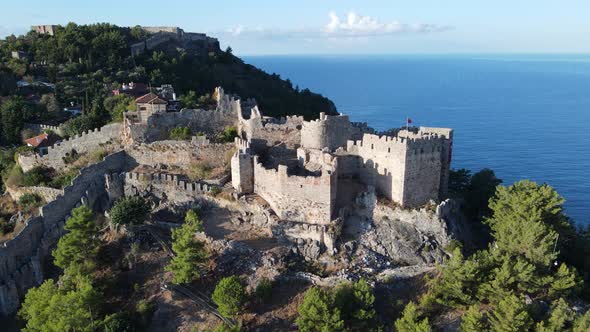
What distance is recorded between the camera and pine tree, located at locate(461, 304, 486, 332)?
21.9 metres

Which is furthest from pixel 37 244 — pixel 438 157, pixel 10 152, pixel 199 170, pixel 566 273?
pixel 566 273

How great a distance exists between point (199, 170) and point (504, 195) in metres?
20.3

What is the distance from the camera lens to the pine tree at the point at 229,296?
24172 millimetres

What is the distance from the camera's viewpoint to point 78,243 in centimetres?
2798

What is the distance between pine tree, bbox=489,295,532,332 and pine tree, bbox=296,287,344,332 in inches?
271

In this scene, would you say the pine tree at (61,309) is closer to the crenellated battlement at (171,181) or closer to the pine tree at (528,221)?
the crenellated battlement at (171,181)

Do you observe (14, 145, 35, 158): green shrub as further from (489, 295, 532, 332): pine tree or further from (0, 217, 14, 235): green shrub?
(489, 295, 532, 332): pine tree

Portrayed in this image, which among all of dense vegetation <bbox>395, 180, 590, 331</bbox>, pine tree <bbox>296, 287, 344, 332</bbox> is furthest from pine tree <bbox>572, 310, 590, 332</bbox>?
pine tree <bbox>296, 287, 344, 332</bbox>

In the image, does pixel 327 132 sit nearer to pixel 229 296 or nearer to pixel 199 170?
pixel 199 170

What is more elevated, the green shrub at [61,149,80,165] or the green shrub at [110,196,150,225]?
the green shrub at [61,149,80,165]

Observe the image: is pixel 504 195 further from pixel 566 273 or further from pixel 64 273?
pixel 64 273

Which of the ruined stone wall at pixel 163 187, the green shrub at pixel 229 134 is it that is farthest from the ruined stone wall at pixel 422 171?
the green shrub at pixel 229 134

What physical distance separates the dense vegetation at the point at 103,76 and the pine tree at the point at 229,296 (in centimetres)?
2202

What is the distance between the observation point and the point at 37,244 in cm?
3014
